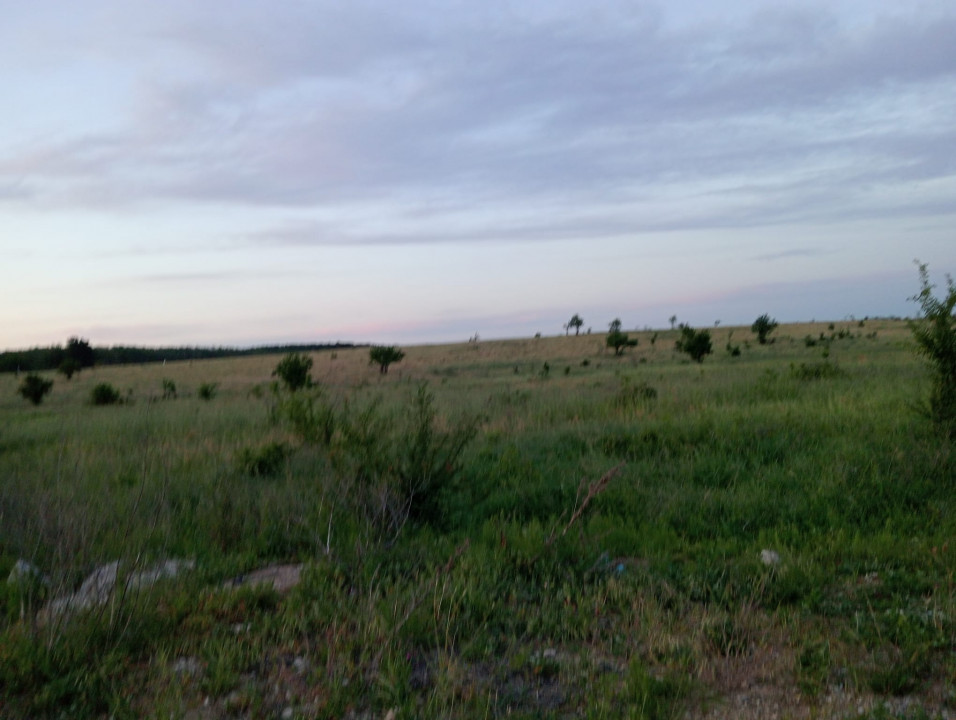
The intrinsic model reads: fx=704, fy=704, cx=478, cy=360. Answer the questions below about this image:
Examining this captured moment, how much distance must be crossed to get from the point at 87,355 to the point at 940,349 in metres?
77.1

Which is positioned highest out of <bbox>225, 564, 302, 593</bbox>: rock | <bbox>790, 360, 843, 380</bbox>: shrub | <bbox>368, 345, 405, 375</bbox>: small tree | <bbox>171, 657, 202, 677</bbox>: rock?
<bbox>368, 345, 405, 375</bbox>: small tree

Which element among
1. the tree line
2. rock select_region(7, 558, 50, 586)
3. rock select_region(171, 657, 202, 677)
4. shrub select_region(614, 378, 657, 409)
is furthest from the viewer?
the tree line

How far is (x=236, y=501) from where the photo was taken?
6.48 metres

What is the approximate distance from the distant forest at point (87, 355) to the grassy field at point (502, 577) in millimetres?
45160

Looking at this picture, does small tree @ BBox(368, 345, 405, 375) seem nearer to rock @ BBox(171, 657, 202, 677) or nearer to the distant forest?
the distant forest

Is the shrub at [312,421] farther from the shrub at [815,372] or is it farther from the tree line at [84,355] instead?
the tree line at [84,355]

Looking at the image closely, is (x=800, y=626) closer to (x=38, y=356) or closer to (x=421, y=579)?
(x=421, y=579)

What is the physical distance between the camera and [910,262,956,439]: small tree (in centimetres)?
825

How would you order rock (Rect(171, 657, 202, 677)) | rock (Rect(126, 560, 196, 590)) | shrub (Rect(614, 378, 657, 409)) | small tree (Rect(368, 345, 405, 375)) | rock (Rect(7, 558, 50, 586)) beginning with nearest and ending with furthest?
1. rock (Rect(171, 657, 202, 677))
2. rock (Rect(126, 560, 196, 590))
3. rock (Rect(7, 558, 50, 586))
4. shrub (Rect(614, 378, 657, 409))
5. small tree (Rect(368, 345, 405, 375))

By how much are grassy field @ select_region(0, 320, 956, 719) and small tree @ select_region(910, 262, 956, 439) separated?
259 mm

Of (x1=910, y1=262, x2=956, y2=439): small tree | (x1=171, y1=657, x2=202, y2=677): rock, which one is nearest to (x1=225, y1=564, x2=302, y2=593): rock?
(x1=171, y1=657, x2=202, y2=677): rock

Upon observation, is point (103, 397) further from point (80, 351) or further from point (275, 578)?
point (80, 351)

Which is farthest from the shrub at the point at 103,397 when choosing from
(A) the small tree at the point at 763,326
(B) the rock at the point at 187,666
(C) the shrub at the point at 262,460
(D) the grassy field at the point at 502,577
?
(A) the small tree at the point at 763,326

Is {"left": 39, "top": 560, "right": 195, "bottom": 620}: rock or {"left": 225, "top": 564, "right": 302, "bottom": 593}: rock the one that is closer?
{"left": 39, "top": 560, "right": 195, "bottom": 620}: rock
